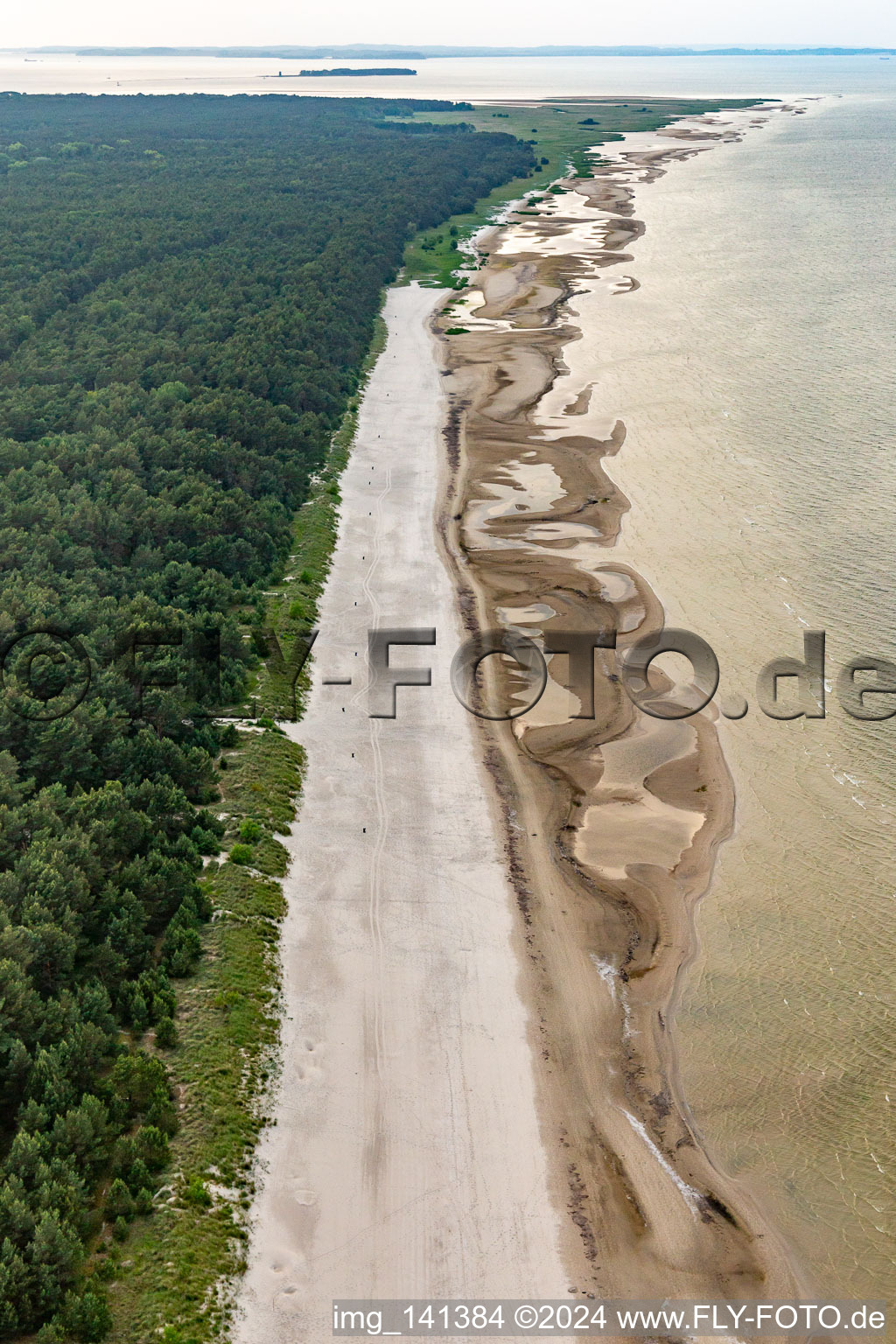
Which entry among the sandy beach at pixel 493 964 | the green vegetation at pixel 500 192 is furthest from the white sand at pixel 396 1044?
the green vegetation at pixel 500 192

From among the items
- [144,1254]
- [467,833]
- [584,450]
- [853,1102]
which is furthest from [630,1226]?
[584,450]

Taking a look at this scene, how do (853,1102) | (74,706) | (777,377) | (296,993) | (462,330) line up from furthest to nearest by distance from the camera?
(462,330) < (777,377) < (74,706) < (296,993) < (853,1102)

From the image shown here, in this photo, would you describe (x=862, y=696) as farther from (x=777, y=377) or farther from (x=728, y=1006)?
(x=777, y=377)

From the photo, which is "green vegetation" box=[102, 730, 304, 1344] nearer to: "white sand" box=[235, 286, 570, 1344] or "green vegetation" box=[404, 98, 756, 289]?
"white sand" box=[235, 286, 570, 1344]

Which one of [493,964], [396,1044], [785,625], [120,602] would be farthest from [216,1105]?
[785,625]

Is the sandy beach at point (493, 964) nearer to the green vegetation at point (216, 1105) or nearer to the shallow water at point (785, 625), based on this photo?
the green vegetation at point (216, 1105)

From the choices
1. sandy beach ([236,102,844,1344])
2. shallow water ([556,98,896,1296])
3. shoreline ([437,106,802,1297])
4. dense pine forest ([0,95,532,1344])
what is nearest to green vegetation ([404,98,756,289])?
dense pine forest ([0,95,532,1344])
